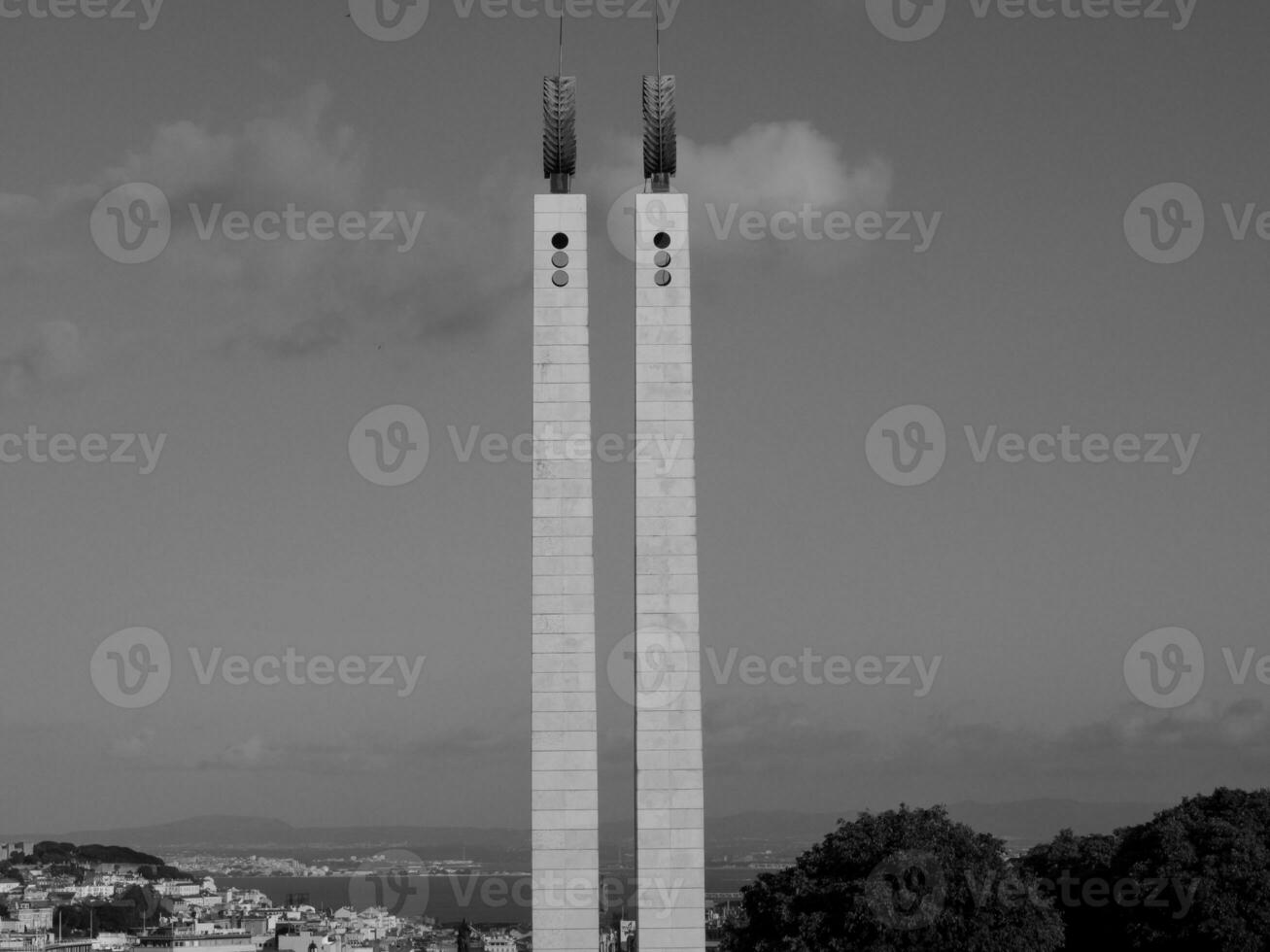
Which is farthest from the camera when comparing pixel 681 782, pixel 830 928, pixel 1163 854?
pixel 1163 854

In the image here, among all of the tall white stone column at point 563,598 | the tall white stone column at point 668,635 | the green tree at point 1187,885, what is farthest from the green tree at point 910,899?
the tall white stone column at point 563,598

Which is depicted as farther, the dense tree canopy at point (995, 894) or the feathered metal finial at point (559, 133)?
the dense tree canopy at point (995, 894)

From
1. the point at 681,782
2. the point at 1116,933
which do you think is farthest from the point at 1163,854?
the point at 681,782

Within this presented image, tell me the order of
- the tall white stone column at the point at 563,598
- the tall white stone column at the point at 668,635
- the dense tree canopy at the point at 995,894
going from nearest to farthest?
the tall white stone column at the point at 668,635 < the tall white stone column at the point at 563,598 < the dense tree canopy at the point at 995,894

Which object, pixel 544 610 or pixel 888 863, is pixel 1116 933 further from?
pixel 544 610
